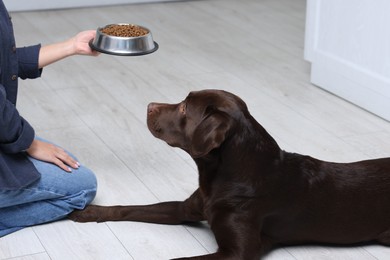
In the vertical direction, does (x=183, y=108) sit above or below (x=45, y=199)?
above

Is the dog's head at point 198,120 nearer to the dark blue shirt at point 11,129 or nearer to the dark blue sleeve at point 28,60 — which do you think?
the dark blue shirt at point 11,129

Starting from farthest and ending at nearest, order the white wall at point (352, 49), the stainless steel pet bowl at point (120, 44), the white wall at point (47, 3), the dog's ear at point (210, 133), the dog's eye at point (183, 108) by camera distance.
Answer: the white wall at point (47, 3) → the white wall at point (352, 49) → the stainless steel pet bowl at point (120, 44) → the dog's eye at point (183, 108) → the dog's ear at point (210, 133)

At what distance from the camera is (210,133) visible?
6.25 feet

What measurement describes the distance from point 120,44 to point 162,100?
1.02m

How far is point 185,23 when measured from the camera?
15.2ft

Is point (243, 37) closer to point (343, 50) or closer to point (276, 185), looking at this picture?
point (343, 50)

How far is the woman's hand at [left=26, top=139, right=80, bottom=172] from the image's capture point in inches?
88.7

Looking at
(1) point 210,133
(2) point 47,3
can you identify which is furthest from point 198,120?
(2) point 47,3

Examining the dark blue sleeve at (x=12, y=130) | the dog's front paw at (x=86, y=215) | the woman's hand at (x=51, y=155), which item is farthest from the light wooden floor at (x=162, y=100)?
Answer: the dark blue sleeve at (x=12, y=130)

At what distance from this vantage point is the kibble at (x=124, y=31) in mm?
2379

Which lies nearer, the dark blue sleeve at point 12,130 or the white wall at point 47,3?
the dark blue sleeve at point 12,130

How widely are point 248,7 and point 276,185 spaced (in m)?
3.21

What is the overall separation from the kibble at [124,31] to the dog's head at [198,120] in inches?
15.4

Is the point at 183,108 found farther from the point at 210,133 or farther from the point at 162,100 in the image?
the point at 162,100
